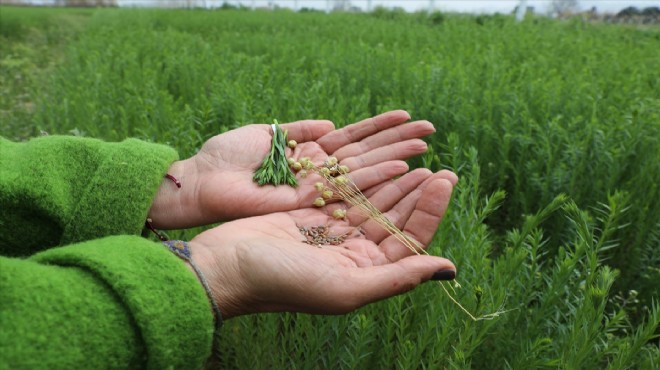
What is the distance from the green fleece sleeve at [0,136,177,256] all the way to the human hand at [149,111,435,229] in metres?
0.24

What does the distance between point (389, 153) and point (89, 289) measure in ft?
3.88

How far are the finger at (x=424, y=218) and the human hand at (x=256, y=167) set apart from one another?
0.91 feet

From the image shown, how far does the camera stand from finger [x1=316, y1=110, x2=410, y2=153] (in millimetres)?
2084

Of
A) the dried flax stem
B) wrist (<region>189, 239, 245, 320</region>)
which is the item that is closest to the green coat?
wrist (<region>189, 239, 245, 320</region>)

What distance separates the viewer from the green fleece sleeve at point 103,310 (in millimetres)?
1059

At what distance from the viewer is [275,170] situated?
202 cm

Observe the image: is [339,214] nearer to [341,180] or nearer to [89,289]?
[341,180]

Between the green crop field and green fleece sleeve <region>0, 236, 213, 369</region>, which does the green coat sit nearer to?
green fleece sleeve <region>0, 236, 213, 369</region>

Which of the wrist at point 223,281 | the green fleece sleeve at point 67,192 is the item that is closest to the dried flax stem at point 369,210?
the wrist at point 223,281

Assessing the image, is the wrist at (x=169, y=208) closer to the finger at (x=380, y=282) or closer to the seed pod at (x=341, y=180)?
the seed pod at (x=341, y=180)

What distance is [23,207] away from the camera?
5.29ft

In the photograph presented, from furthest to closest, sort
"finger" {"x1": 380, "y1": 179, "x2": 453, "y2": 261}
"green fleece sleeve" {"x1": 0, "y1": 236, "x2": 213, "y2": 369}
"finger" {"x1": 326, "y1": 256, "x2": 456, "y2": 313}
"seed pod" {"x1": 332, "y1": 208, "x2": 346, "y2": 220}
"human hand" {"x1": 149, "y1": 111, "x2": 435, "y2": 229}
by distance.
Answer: "human hand" {"x1": 149, "y1": 111, "x2": 435, "y2": 229}, "seed pod" {"x1": 332, "y1": 208, "x2": 346, "y2": 220}, "finger" {"x1": 380, "y1": 179, "x2": 453, "y2": 261}, "finger" {"x1": 326, "y1": 256, "x2": 456, "y2": 313}, "green fleece sleeve" {"x1": 0, "y1": 236, "x2": 213, "y2": 369}

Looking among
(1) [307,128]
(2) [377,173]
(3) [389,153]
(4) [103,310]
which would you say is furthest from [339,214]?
(4) [103,310]

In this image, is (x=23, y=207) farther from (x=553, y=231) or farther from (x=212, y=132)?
(x=553, y=231)
